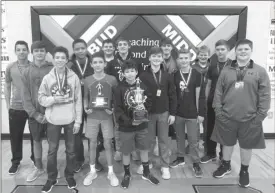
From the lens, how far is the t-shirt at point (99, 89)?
2445 millimetres

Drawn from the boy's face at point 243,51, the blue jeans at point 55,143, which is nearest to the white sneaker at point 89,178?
the blue jeans at point 55,143

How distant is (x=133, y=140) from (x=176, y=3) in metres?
2.37

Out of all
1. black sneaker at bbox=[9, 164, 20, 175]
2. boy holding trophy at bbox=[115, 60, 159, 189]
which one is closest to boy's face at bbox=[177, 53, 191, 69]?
boy holding trophy at bbox=[115, 60, 159, 189]

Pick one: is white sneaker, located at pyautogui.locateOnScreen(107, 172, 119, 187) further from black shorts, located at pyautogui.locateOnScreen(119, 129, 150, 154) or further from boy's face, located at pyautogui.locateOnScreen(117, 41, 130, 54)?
boy's face, located at pyautogui.locateOnScreen(117, 41, 130, 54)

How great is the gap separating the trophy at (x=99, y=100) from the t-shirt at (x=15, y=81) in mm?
952

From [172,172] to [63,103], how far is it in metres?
1.55

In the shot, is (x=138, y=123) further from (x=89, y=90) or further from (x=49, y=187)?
(x=49, y=187)

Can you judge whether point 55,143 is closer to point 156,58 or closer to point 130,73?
point 130,73

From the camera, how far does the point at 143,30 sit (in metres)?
3.65

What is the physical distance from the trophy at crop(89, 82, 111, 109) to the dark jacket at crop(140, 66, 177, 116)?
0.46 metres

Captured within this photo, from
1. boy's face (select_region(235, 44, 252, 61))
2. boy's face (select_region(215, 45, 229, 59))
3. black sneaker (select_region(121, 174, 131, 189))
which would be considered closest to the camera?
boy's face (select_region(235, 44, 252, 61))

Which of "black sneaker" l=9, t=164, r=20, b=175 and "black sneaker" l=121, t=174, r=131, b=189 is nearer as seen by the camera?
"black sneaker" l=121, t=174, r=131, b=189

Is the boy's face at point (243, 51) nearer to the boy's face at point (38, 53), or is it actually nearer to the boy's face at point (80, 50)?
the boy's face at point (80, 50)

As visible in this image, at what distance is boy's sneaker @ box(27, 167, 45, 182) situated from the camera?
105 inches
